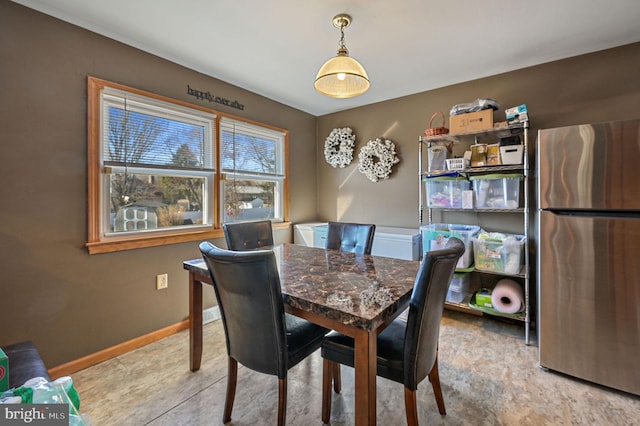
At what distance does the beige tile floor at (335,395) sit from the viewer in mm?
1569

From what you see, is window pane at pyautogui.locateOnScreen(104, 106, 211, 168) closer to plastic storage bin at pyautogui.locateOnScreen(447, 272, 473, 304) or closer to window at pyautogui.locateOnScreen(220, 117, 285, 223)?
window at pyautogui.locateOnScreen(220, 117, 285, 223)

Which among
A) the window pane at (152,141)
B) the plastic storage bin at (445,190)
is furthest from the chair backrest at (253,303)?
the plastic storage bin at (445,190)

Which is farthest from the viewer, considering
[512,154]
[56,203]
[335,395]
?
[512,154]

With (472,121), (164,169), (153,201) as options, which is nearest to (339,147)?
(472,121)

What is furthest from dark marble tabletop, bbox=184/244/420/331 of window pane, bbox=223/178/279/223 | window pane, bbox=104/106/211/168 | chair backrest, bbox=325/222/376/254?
window pane, bbox=223/178/279/223

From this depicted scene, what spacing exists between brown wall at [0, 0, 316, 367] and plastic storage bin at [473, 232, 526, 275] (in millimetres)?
2861

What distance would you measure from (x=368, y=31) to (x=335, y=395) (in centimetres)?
251

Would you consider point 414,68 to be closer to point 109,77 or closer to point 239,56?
point 239,56

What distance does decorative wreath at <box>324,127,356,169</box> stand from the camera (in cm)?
377

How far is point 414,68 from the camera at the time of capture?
8.83ft

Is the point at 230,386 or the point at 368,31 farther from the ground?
the point at 368,31

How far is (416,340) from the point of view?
47.5 inches

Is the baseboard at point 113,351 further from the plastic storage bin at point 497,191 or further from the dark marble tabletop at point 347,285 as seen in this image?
the plastic storage bin at point 497,191

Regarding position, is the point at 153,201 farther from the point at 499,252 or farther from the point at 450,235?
the point at 499,252
